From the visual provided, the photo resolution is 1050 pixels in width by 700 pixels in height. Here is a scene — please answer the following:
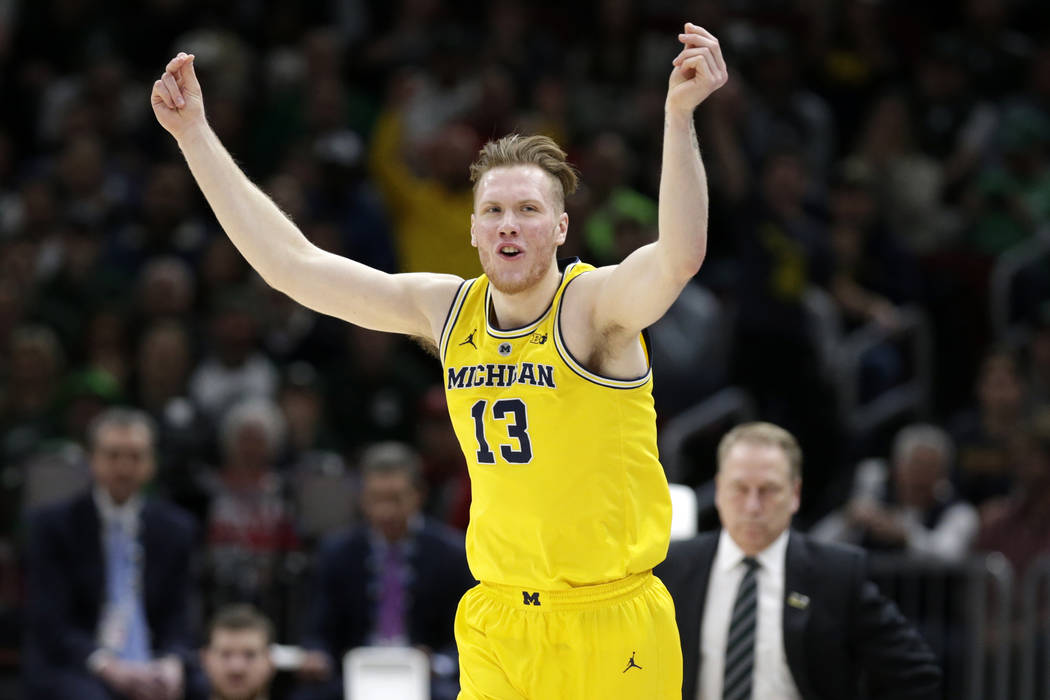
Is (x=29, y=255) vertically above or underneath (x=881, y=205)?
underneath

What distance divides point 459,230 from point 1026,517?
15.7 feet

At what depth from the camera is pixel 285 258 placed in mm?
5121

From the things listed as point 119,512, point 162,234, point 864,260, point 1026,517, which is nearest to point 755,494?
point 1026,517

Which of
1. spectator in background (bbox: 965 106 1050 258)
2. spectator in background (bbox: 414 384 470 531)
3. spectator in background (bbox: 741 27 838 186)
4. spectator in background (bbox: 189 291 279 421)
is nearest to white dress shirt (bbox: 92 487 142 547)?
spectator in background (bbox: 189 291 279 421)

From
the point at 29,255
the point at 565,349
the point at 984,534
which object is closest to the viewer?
the point at 565,349

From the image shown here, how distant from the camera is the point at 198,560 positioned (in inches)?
388

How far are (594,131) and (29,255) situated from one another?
15.0 ft

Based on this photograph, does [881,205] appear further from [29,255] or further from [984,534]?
[29,255]

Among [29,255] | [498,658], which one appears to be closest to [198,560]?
[29,255]

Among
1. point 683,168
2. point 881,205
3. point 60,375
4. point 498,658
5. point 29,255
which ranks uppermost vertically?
point 881,205

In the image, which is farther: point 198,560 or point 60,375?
point 60,375

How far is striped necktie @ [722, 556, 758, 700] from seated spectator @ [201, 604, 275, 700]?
2.99 meters

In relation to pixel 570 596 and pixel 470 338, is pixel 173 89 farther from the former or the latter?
pixel 570 596

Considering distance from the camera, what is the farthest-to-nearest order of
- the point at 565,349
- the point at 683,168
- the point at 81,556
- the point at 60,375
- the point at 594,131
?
the point at 594,131
the point at 60,375
the point at 81,556
the point at 565,349
the point at 683,168
